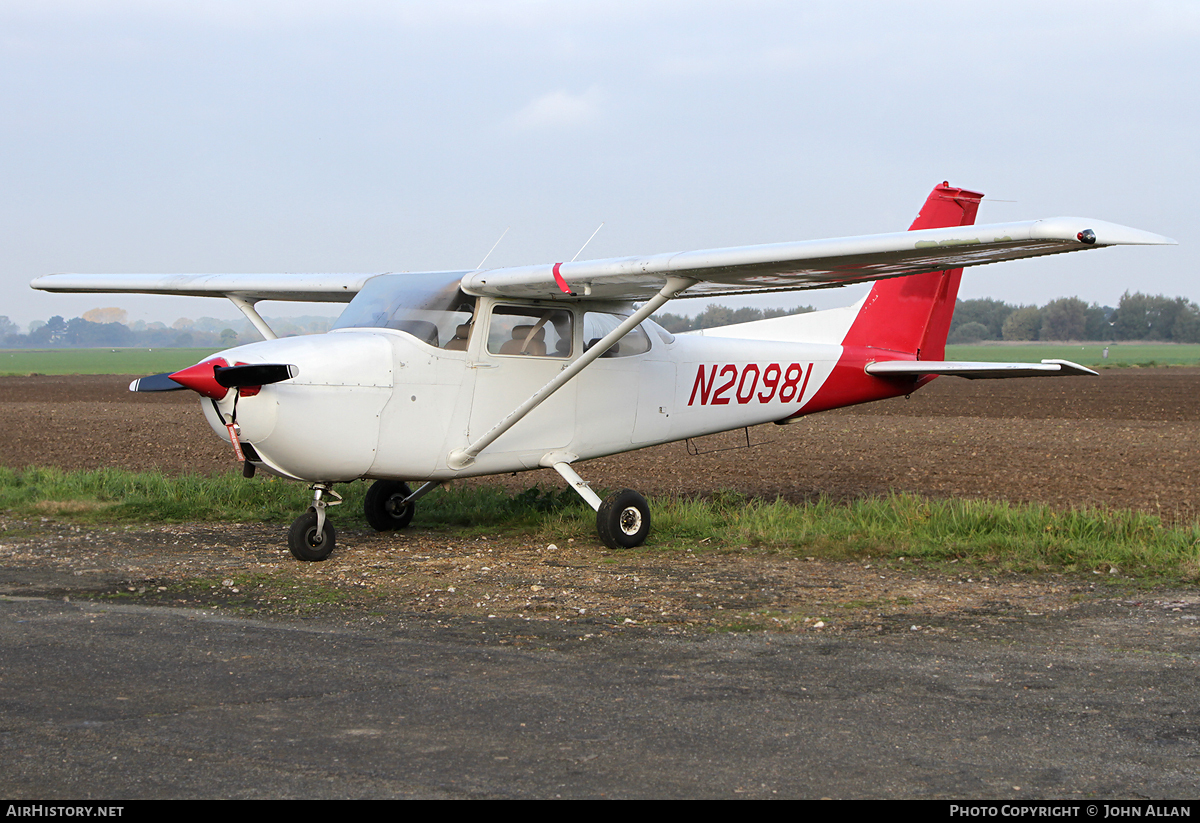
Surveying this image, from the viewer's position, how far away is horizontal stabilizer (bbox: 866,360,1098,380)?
9430 millimetres

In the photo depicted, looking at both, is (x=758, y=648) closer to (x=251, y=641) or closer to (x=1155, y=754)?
(x=1155, y=754)

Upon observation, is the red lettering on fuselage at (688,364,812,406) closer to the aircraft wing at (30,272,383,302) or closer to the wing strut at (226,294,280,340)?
the aircraft wing at (30,272,383,302)

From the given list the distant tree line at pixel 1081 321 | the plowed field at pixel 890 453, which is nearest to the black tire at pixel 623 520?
the plowed field at pixel 890 453

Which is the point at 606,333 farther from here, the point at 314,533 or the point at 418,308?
the point at 314,533

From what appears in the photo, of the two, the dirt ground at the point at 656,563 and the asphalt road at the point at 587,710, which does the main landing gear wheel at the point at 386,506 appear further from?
the asphalt road at the point at 587,710

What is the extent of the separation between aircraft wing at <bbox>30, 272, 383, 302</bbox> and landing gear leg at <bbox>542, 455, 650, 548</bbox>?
330 centimetres

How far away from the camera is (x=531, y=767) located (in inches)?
141

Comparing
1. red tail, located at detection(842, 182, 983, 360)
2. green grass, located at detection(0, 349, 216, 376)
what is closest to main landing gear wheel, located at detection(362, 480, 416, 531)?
red tail, located at detection(842, 182, 983, 360)

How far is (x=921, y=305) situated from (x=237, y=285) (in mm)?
7112

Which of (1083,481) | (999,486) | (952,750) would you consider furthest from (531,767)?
(1083,481)

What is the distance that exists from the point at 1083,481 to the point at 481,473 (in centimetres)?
729

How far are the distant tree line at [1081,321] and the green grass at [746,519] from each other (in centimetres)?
12714

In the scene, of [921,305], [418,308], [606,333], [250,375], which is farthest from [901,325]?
[250,375]

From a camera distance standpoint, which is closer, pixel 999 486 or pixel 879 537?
pixel 879 537
